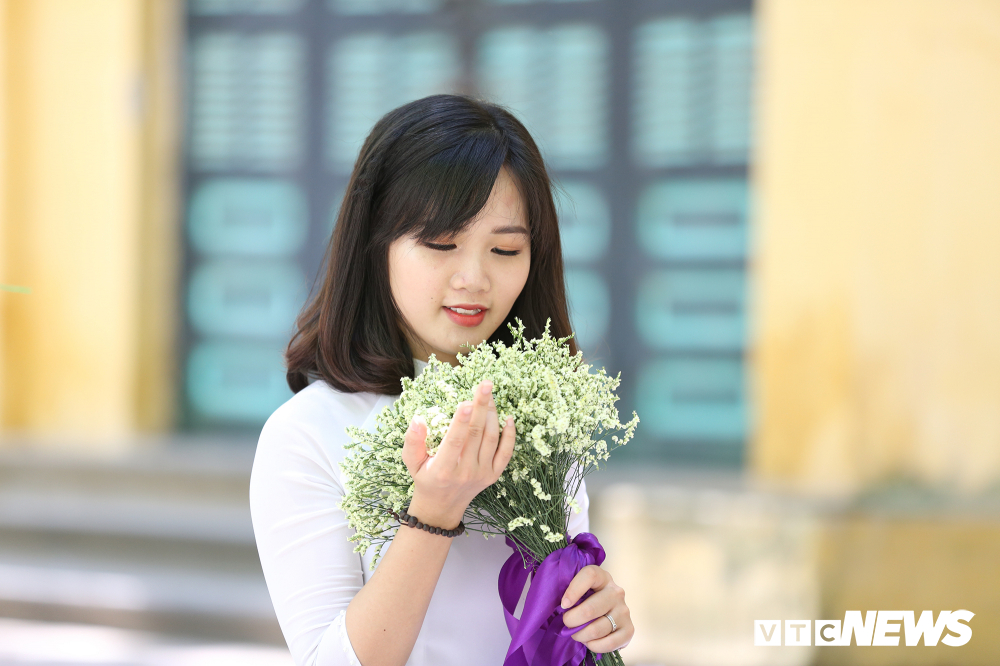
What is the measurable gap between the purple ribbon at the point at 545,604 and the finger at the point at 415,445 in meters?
0.24

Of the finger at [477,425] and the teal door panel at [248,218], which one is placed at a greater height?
the teal door panel at [248,218]

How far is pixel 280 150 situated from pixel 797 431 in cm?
316

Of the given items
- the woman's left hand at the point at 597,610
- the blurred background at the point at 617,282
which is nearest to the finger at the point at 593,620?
the woman's left hand at the point at 597,610

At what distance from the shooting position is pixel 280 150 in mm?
5047

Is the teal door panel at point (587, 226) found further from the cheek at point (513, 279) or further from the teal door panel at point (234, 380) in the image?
the cheek at point (513, 279)

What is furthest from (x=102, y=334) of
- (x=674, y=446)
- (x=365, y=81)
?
(x=674, y=446)

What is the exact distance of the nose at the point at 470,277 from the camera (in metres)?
1.22

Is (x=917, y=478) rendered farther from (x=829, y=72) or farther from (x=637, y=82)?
(x=637, y=82)

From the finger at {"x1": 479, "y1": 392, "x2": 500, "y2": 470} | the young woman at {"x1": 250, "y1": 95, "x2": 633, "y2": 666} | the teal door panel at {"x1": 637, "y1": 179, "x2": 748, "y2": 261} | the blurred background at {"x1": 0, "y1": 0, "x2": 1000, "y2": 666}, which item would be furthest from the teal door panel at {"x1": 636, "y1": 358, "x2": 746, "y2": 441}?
the finger at {"x1": 479, "y1": 392, "x2": 500, "y2": 470}

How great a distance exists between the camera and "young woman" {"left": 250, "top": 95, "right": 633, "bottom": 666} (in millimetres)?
1066

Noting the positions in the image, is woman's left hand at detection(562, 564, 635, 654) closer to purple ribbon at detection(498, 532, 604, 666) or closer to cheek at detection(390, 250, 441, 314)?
purple ribbon at detection(498, 532, 604, 666)

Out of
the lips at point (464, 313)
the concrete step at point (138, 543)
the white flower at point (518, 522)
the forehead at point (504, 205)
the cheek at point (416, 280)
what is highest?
the forehead at point (504, 205)

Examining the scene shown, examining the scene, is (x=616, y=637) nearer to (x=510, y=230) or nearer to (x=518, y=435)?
(x=518, y=435)

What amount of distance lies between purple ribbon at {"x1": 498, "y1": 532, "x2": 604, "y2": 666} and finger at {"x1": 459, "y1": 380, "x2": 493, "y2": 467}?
225 millimetres
